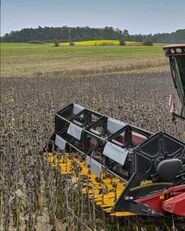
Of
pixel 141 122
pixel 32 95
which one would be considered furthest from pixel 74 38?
pixel 141 122

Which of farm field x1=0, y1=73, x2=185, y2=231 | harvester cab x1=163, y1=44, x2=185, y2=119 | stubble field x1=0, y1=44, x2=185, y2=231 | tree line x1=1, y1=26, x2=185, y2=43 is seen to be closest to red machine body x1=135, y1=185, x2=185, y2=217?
farm field x1=0, y1=73, x2=185, y2=231

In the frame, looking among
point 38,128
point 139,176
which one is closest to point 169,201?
point 139,176

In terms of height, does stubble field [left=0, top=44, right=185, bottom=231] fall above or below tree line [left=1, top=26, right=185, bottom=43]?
below

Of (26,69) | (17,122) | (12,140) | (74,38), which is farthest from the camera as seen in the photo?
(74,38)

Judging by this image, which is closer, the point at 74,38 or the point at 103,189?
the point at 103,189

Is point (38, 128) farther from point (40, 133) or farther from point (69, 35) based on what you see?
point (69, 35)

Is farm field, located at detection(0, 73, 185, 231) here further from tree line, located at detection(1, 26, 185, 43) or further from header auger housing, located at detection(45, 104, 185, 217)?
tree line, located at detection(1, 26, 185, 43)

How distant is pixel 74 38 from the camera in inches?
3629

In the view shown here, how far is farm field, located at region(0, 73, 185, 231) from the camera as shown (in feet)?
15.1

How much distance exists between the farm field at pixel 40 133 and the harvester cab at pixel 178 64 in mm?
1754

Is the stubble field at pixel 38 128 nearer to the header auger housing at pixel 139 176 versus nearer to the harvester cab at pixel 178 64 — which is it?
the header auger housing at pixel 139 176

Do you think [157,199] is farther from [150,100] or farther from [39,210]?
[150,100]

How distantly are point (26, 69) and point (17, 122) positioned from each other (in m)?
19.7

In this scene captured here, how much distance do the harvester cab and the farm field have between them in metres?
1.75
